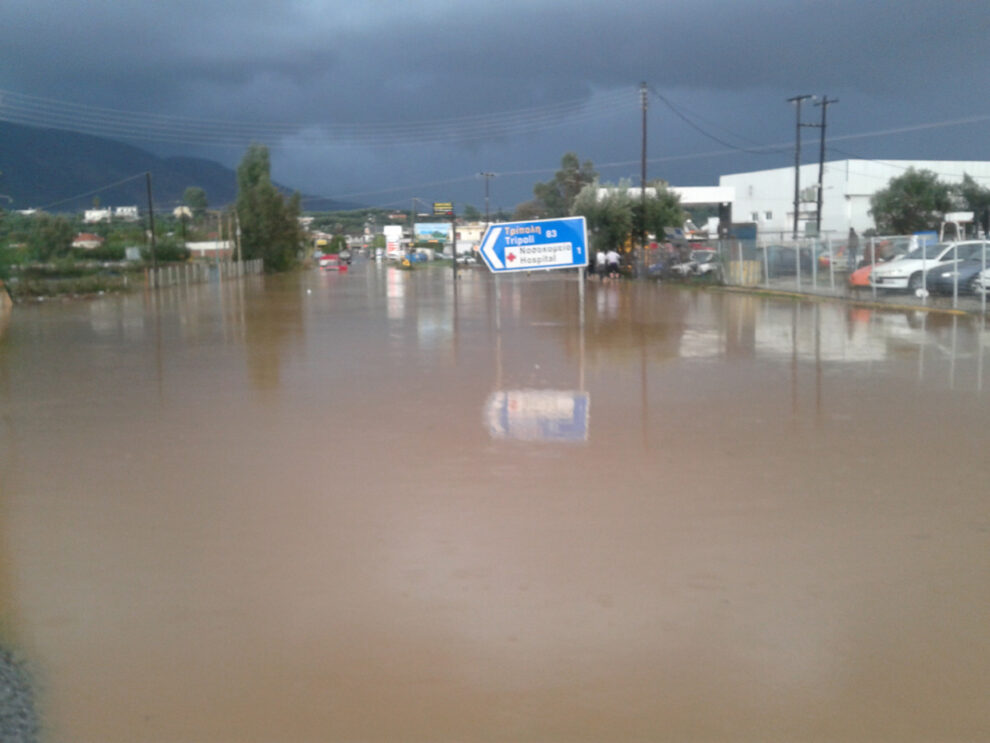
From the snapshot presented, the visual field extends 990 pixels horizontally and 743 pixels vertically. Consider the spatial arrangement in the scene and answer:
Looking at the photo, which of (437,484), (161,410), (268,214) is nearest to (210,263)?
(268,214)

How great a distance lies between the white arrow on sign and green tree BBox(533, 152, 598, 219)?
69816mm

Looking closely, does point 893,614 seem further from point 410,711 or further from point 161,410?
point 161,410

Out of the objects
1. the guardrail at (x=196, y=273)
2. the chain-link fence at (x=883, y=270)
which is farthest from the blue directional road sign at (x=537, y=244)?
the guardrail at (x=196, y=273)

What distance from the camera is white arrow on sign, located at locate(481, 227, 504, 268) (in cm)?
2452

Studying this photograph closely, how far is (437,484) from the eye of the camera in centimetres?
875

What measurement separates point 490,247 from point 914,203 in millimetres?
41465

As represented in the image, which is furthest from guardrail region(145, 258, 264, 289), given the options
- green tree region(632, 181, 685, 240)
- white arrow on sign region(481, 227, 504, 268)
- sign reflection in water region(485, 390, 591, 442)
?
sign reflection in water region(485, 390, 591, 442)

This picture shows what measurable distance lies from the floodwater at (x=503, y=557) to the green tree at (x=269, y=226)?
7545 centimetres

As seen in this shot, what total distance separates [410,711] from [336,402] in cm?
871

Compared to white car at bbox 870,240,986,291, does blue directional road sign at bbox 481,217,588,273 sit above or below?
above

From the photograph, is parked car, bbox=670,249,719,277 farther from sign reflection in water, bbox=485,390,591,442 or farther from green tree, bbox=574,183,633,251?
sign reflection in water, bbox=485,390,591,442

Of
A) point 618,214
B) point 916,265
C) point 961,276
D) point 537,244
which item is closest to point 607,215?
point 618,214

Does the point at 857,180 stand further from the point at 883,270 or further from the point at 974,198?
the point at 883,270

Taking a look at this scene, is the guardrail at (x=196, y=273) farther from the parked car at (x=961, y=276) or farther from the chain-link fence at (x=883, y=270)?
the parked car at (x=961, y=276)
